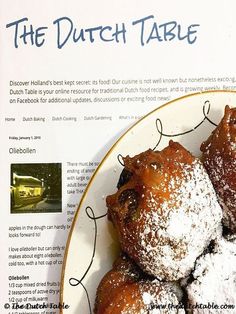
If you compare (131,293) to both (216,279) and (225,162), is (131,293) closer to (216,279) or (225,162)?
(216,279)

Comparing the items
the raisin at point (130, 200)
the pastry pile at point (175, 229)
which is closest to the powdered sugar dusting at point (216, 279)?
the pastry pile at point (175, 229)

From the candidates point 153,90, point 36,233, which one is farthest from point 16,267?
point 153,90

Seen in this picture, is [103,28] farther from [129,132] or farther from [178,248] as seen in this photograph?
[178,248]

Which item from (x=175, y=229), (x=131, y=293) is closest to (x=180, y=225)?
(x=175, y=229)

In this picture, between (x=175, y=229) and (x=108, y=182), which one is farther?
(x=108, y=182)

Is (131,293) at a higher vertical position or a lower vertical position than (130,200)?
lower

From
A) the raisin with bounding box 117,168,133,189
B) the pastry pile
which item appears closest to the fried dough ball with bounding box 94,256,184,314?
the pastry pile

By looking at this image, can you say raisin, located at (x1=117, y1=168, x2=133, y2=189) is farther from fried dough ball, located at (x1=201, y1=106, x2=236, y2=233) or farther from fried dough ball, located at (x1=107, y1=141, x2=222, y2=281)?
fried dough ball, located at (x1=201, y1=106, x2=236, y2=233)
